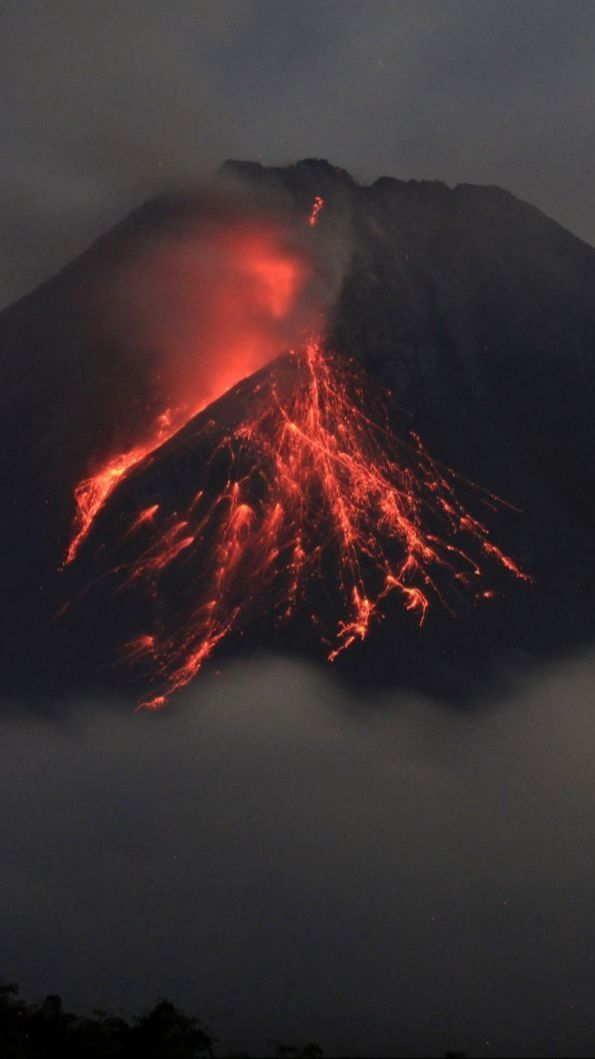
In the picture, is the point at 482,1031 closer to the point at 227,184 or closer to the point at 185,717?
the point at 185,717

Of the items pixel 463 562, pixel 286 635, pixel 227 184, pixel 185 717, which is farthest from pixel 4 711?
pixel 227 184

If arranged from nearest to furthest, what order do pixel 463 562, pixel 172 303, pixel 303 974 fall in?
pixel 303 974 → pixel 463 562 → pixel 172 303

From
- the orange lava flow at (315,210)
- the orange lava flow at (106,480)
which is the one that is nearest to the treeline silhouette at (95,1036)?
the orange lava flow at (106,480)

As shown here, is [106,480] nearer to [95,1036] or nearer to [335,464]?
[335,464]

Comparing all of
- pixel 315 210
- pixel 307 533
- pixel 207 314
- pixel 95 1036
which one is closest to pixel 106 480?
pixel 307 533

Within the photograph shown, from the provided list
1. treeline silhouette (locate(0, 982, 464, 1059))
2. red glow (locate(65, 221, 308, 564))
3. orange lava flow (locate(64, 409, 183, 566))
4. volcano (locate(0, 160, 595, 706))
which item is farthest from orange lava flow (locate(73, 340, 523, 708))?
treeline silhouette (locate(0, 982, 464, 1059))

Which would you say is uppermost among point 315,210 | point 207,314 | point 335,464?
point 315,210
